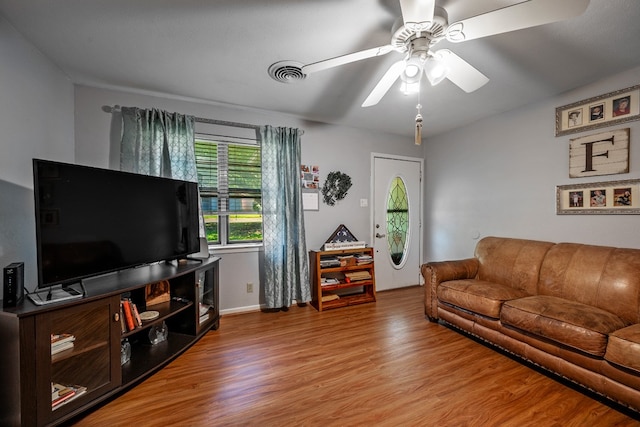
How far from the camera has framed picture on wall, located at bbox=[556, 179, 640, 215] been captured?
2.17 metres

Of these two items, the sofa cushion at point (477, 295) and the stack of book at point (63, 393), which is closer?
the stack of book at point (63, 393)

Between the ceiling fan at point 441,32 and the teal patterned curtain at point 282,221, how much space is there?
1.45 m

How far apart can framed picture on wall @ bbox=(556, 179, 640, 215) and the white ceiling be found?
95 cm

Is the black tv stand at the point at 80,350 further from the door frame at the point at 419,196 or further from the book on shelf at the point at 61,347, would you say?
the door frame at the point at 419,196

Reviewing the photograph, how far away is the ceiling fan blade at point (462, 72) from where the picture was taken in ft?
4.92

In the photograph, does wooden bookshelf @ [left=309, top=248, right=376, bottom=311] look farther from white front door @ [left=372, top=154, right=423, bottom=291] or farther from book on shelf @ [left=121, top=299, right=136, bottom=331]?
book on shelf @ [left=121, top=299, right=136, bottom=331]

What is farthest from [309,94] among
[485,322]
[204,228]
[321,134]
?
[485,322]

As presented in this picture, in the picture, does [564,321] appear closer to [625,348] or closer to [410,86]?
[625,348]

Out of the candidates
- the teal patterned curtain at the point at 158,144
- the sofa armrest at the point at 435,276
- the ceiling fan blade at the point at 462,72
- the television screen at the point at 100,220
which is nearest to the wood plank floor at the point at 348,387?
the sofa armrest at the point at 435,276

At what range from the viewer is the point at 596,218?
93.5 inches

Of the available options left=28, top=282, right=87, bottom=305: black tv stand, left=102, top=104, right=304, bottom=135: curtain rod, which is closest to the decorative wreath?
left=102, top=104, right=304, bottom=135: curtain rod

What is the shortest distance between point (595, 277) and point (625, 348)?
0.83 meters

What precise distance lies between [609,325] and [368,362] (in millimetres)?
1579

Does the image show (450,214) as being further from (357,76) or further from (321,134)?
(357,76)
